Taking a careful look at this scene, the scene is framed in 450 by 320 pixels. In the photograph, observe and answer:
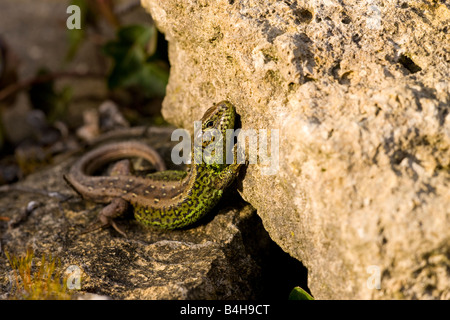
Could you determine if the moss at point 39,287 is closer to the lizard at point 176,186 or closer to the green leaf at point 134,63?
the lizard at point 176,186

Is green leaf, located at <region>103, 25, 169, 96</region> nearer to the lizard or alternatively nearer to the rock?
the lizard

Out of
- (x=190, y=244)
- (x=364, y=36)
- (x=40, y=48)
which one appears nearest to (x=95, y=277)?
(x=190, y=244)

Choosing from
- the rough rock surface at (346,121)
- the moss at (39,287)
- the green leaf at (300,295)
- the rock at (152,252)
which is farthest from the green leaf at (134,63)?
the green leaf at (300,295)

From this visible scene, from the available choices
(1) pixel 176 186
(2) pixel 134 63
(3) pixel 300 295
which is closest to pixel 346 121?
(3) pixel 300 295

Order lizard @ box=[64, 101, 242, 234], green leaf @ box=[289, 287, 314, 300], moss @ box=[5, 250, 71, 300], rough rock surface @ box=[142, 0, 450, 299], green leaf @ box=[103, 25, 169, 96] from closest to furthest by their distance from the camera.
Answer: rough rock surface @ box=[142, 0, 450, 299] < moss @ box=[5, 250, 71, 300] < green leaf @ box=[289, 287, 314, 300] < lizard @ box=[64, 101, 242, 234] < green leaf @ box=[103, 25, 169, 96]

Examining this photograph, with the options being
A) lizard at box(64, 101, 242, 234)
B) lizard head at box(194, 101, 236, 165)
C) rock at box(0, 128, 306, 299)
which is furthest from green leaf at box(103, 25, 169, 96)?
lizard head at box(194, 101, 236, 165)

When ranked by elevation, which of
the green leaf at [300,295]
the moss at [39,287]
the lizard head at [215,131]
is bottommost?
the green leaf at [300,295]

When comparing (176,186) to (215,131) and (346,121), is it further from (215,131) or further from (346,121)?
(346,121)
